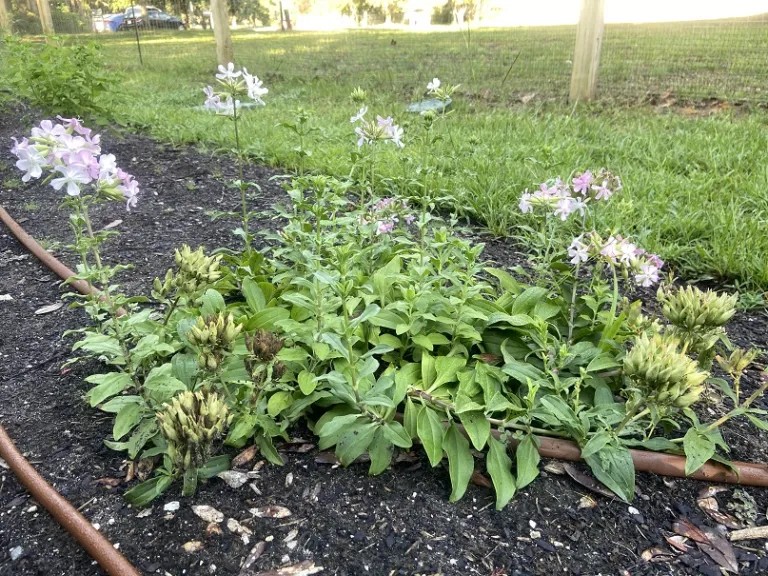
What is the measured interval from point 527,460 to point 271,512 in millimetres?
706

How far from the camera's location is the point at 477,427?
1733 millimetres

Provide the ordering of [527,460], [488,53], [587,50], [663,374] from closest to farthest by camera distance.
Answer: [663,374] < [527,460] < [587,50] < [488,53]

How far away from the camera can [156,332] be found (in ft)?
6.31

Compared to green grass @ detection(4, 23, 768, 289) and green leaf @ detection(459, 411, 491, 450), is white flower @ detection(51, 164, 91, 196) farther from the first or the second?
green grass @ detection(4, 23, 768, 289)

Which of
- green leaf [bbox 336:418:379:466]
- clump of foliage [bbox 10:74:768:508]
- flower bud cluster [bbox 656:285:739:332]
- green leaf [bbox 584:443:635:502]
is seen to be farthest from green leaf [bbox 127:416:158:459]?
flower bud cluster [bbox 656:285:739:332]

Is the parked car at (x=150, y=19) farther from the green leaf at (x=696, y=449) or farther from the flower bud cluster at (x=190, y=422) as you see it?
the green leaf at (x=696, y=449)

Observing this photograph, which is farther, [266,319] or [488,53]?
[488,53]

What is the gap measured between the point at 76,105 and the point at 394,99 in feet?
10.3

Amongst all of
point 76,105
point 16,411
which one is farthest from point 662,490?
point 76,105

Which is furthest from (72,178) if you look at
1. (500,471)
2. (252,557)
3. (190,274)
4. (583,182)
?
(583,182)

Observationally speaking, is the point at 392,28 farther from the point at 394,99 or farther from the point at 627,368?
the point at 627,368

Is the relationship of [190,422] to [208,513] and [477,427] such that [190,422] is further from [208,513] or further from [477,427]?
[477,427]

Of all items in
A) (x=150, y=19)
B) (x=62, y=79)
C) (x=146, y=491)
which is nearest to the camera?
(x=146, y=491)

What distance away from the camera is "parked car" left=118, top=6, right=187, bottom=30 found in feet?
34.1
